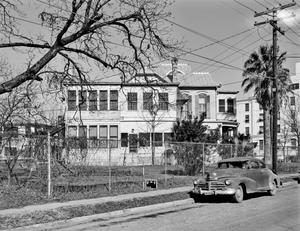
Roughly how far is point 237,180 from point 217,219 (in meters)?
4.53

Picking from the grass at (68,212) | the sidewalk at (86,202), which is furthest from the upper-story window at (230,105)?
the grass at (68,212)

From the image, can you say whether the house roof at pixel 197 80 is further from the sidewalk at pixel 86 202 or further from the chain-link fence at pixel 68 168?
the sidewalk at pixel 86 202

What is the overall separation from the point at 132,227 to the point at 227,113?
39.7 metres

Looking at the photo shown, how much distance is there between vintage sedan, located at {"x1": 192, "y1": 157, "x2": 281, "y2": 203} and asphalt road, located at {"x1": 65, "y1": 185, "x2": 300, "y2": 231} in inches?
22.3

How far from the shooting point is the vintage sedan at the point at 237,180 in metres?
15.8

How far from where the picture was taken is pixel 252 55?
38.3m

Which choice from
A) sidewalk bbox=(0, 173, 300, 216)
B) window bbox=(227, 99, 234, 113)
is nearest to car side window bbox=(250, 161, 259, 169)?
sidewalk bbox=(0, 173, 300, 216)

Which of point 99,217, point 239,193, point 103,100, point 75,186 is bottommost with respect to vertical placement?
point 99,217

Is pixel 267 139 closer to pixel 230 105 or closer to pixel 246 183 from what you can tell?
pixel 230 105

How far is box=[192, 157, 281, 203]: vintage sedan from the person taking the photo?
15.8 metres

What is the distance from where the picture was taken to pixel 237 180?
52.7 ft

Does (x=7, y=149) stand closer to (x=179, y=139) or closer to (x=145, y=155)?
(x=145, y=155)

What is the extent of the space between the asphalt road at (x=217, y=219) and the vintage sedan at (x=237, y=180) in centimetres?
57

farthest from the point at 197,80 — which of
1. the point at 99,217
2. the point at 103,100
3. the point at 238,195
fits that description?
the point at 99,217
